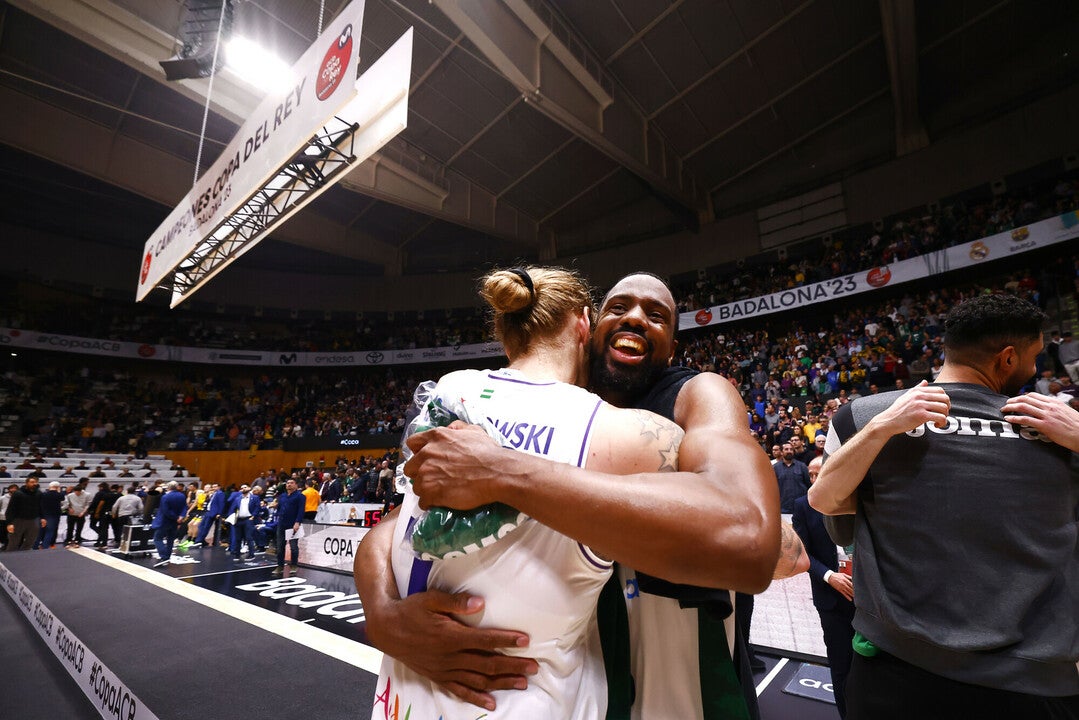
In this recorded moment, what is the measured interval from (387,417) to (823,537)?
62.9 ft

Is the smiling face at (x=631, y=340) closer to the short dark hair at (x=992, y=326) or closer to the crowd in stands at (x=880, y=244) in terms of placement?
the short dark hair at (x=992, y=326)

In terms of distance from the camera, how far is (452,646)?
3.02 feet

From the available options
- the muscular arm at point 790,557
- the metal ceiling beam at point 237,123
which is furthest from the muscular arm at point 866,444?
the metal ceiling beam at point 237,123

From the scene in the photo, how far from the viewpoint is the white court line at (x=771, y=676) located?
12.1ft

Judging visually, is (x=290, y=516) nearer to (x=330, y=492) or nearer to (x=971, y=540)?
(x=330, y=492)

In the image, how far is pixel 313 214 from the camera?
18.6m

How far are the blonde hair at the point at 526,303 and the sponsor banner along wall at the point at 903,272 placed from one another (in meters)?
15.1

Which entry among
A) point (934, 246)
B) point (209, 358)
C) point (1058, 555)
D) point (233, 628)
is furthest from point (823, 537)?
point (209, 358)

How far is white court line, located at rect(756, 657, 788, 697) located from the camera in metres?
3.70

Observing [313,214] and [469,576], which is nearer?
[469,576]

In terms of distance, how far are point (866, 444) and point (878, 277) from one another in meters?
15.0

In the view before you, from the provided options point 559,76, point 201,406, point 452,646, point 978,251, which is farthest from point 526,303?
point 201,406

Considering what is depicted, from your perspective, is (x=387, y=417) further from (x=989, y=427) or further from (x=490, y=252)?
(x=989, y=427)

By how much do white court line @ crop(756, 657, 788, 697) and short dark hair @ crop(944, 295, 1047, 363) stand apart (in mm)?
2949
